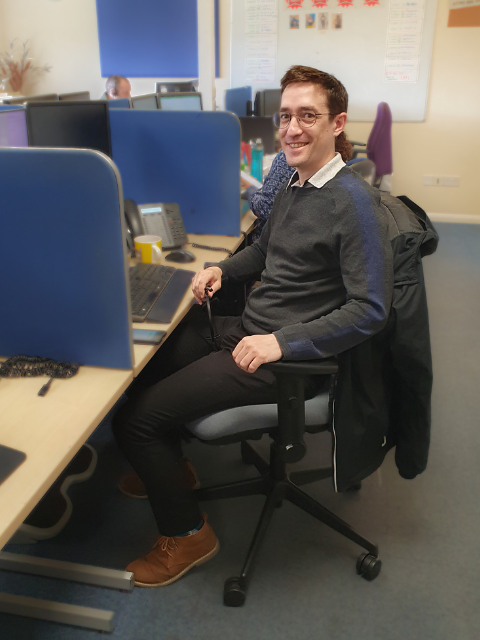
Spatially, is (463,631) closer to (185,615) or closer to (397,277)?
(185,615)

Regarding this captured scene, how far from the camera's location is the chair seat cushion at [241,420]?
1275mm

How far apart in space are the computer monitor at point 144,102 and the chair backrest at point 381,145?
201cm

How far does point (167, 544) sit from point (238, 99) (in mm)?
4042

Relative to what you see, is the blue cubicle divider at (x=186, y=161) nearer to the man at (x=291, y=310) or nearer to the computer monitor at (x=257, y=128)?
the man at (x=291, y=310)

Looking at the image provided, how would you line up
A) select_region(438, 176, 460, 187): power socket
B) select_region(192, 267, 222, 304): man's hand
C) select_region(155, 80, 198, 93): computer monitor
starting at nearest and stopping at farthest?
select_region(192, 267, 222, 304): man's hand, select_region(155, 80, 198, 93): computer monitor, select_region(438, 176, 460, 187): power socket

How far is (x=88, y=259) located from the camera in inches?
42.2

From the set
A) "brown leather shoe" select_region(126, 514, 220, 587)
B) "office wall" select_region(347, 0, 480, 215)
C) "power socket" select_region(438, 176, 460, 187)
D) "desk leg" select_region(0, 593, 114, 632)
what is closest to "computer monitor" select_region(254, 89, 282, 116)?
"office wall" select_region(347, 0, 480, 215)

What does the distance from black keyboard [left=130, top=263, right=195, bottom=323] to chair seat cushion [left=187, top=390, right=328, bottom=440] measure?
30 cm

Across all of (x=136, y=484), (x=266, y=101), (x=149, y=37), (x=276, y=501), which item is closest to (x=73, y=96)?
(x=266, y=101)

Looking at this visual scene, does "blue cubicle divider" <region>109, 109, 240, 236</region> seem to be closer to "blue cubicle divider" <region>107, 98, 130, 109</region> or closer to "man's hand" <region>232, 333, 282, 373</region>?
"blue cubicle divider" <region>107, 98, 130, 109</region>

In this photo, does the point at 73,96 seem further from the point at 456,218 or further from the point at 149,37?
the point at 456,218

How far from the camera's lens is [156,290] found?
1.56m

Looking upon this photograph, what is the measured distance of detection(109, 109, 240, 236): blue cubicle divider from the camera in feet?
6.53

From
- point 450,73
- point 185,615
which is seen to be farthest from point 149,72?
point 185,615
